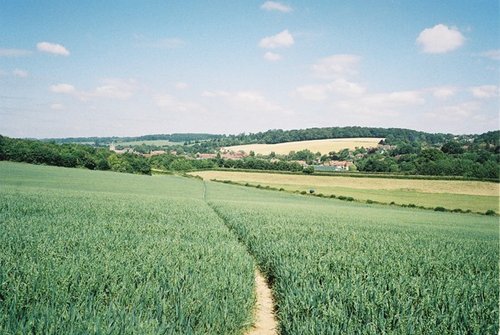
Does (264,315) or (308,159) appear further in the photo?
(308,159)

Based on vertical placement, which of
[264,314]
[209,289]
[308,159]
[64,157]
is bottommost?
[264,314]

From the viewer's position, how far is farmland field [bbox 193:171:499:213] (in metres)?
50.8

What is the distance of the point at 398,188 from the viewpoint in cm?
6359

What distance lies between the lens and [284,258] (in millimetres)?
8367

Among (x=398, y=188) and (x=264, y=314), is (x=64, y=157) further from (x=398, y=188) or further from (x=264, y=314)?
(x=264, y=314)

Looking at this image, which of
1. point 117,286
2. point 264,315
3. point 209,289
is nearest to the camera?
point 117,286

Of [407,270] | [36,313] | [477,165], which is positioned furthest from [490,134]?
[36,313]

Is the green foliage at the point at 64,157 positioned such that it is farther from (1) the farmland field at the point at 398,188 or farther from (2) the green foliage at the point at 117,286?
(2) the green foliage at the point at 117,286

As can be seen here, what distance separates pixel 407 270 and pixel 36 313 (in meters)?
8.19

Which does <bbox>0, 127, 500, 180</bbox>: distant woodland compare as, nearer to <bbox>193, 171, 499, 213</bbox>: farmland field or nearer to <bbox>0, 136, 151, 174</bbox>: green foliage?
<bbox>0, 136, 151, 174</bbox>: green foliage

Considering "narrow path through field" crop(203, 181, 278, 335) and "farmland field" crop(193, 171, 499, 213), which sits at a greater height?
"narrow path through field" crop(203, 181, 278, 335)

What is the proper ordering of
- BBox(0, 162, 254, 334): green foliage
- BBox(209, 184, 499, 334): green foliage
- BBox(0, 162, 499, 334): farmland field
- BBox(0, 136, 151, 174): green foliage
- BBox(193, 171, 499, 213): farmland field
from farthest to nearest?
BBox(0, 136, 151, 174): green foliage
BBox(193, 171, 499, 213): farmland field
BBox(209, 184, 499, 334): green foliage
BBox(0, 162, 499, 334): farmland field
BBox(0, 162, 254, 334): green foliage

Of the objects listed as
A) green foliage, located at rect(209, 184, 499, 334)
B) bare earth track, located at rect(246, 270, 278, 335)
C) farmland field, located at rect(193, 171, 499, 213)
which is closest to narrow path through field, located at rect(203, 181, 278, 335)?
bare earth track, located at rect(246, 270, 278, 335)

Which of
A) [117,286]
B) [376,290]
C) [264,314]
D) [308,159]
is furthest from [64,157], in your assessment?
[376,290]
